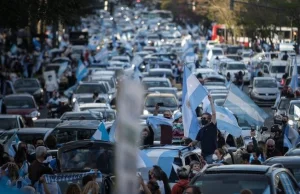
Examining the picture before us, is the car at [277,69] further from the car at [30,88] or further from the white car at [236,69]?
the car at [30,88]

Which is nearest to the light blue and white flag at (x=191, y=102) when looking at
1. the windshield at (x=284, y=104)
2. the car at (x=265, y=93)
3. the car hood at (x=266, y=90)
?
the windshield at (x=284, y=104)

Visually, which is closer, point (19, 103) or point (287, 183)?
point (287, 183)

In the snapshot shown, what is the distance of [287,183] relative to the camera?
11648 millimetres

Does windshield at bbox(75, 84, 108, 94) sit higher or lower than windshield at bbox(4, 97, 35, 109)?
lower

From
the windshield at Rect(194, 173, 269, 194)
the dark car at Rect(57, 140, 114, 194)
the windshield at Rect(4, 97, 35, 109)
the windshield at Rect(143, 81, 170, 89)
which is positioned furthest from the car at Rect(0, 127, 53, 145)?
the windshield at Rect(143, 81, 170, 89)

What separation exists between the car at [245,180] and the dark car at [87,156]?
4.23 metres

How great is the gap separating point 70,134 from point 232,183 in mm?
9844

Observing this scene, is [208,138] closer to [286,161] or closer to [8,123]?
[286,161]

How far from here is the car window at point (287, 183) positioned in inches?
453

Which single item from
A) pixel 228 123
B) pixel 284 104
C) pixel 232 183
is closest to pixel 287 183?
pixel 232 183

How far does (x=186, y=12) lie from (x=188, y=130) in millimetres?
118447

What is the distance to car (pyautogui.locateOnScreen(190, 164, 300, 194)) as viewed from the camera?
11305mm

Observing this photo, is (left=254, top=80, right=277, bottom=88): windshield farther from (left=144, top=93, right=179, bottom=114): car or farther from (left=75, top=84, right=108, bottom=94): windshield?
(left=144, top=93, right=179, bottom=114): car

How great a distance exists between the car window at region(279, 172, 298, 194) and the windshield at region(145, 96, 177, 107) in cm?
2006
